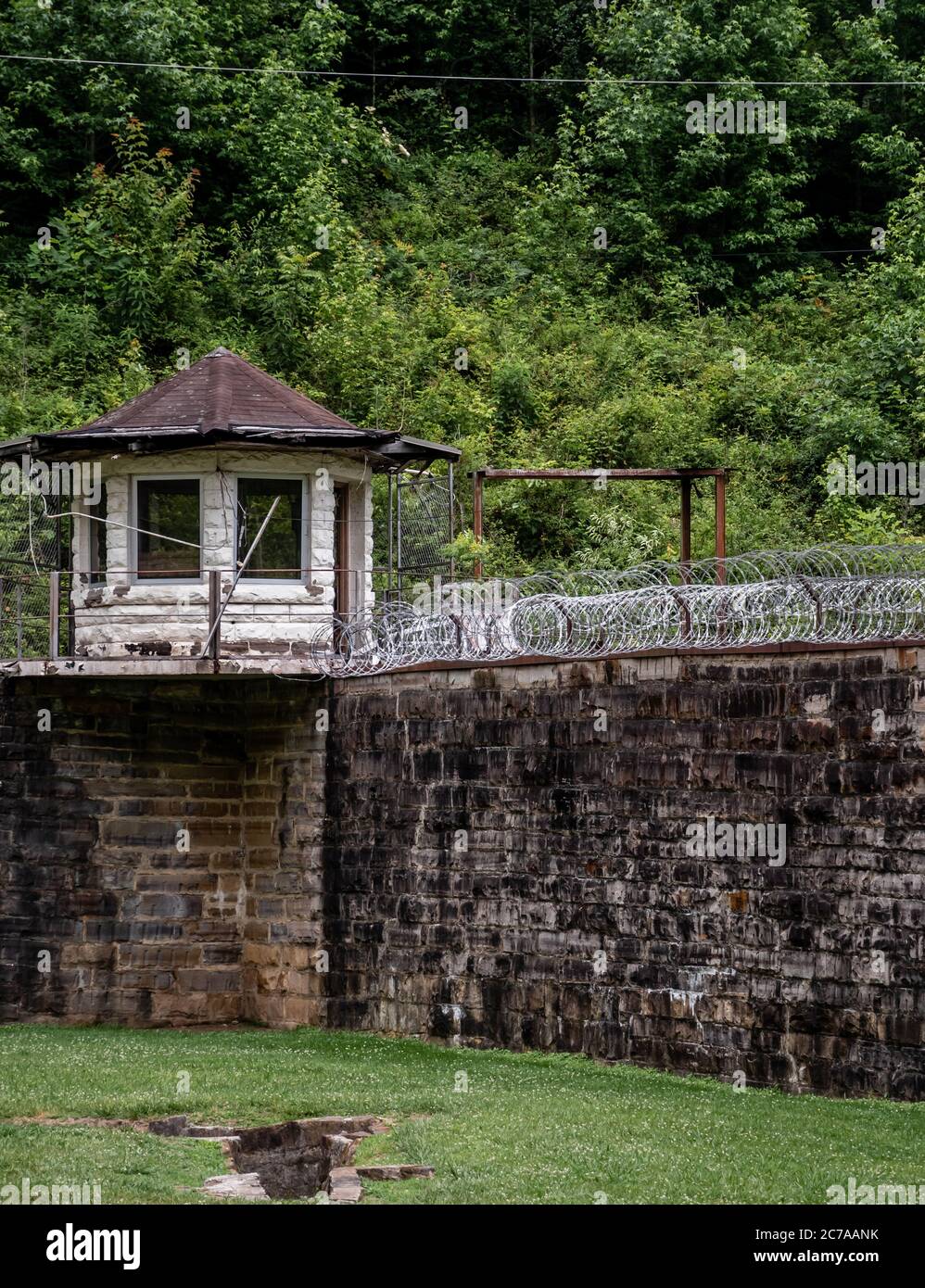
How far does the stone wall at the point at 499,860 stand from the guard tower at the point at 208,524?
0.67 meters

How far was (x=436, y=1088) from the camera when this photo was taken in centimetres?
1438

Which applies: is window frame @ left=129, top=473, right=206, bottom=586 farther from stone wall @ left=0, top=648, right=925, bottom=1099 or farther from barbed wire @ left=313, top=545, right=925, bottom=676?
barbed wire @ left=313, top=545, right=925, bottom=676

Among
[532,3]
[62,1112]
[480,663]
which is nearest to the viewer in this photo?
[62,1112]

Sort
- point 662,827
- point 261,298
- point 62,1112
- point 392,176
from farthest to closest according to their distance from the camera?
point 392,176, point 261,298, point 662,827, point 62,1112

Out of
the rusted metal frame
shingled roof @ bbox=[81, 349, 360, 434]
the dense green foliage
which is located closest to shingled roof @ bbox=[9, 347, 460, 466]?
shingled roof @ bbox=[81, 349, 360, 434]

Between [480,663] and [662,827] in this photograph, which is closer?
[662,827]

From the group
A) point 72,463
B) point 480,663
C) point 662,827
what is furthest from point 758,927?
point 72,463

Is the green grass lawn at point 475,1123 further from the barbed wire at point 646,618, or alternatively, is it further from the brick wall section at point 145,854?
the barbed wire at point 646,618

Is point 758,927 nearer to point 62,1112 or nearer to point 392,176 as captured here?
point 62,1112

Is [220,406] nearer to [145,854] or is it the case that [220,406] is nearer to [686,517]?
[145,854]

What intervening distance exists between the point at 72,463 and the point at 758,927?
8.93m

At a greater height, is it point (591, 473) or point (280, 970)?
point (591, 473)

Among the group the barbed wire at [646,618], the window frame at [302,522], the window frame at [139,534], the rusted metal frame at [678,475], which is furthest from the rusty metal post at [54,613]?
the rusted metal frame at [678,475]

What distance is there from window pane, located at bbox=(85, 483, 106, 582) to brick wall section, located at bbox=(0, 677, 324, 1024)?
1.17 metres
